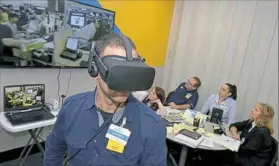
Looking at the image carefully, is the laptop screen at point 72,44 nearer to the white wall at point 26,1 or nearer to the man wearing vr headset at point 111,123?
the white wall at point 26,1

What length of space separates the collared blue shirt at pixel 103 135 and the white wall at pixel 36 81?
5.35 feet

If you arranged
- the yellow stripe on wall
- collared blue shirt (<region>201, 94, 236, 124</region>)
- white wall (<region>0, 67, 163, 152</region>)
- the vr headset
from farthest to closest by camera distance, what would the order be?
the yellow stripe on wall, collared blue shirt (<region>201, 94, 236, 124</region>), white wall (<region>0, 67, 163, 152</region>), the vr headset

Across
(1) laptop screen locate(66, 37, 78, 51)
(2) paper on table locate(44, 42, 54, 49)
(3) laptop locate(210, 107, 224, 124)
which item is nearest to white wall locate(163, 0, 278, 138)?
(3) laptop locate(210, 107, 224, 124)

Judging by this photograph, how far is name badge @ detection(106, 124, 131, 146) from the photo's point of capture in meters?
0.97

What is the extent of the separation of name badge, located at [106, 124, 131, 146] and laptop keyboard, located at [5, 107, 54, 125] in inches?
57.2

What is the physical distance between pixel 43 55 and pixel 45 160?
1.64 m

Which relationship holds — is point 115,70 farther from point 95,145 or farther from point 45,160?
point 45,160

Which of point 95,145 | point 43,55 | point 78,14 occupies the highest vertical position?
point 78,14

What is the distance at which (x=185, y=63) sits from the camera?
4.31 meters

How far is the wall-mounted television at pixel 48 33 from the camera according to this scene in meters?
2.26

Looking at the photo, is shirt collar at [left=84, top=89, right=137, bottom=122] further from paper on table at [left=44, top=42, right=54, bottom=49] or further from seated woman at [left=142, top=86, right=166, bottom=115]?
seated woman at [left=142, top=86, right=166, bottom=115]

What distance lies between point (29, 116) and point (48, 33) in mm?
916

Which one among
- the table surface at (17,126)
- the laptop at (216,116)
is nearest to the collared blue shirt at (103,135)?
the table surface at (17,126)

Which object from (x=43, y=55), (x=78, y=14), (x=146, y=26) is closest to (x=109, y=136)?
(x=43, y=55)
